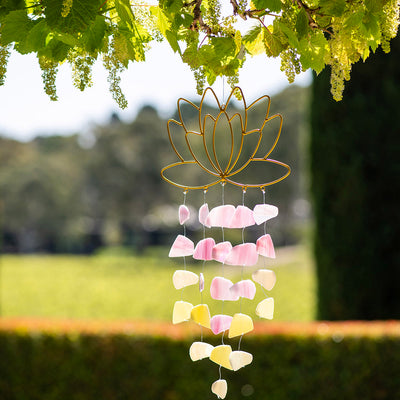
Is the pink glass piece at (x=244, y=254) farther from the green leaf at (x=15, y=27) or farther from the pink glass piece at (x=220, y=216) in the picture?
the green leaf at (x=15, y=27)

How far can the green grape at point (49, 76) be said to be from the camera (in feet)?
3.84

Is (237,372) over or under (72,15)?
under

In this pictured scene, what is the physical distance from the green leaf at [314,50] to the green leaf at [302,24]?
0.02m

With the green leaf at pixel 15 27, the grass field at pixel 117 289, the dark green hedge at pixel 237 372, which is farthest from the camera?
the grass field at pixel 117 289

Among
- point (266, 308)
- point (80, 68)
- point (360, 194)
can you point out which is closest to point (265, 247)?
point (266, 308)

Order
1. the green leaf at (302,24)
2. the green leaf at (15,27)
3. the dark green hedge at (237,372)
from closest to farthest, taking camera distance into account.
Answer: the green leaf at (15,27)
the green leaf at (302,24)
the dark green hedge at (237,372)

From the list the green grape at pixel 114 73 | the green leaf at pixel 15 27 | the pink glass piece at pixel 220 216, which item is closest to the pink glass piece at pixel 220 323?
the pink glass piece at pixel 220 216

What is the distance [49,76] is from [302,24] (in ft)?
1.96

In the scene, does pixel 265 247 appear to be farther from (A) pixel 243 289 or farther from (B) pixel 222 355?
(B) pixel 222 355

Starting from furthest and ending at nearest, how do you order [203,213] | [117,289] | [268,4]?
[117,289]
[203,213]
[268,4]

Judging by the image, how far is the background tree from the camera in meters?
5.40

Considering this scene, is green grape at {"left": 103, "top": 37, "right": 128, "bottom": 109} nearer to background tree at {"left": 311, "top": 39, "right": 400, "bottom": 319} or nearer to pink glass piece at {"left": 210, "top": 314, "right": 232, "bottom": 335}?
pink glass piece at {"left": 210, "top": 314, "right": 232, "bottom": 335}

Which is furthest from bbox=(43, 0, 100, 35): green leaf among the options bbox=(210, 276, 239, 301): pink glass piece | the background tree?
the background tree

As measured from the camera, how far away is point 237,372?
143 inches
